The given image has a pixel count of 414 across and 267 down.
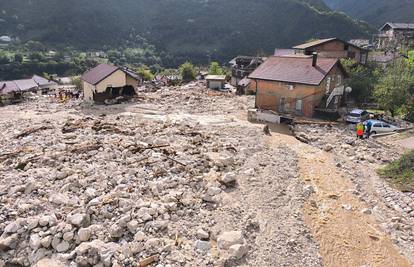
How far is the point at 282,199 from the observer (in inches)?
549

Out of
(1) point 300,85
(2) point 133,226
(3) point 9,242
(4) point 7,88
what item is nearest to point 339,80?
(1) point 300,85

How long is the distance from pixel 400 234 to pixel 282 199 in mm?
4355

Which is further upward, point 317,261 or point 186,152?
point 186,152

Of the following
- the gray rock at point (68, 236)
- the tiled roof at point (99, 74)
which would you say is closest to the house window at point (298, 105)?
the tiled roof at point (99, 74)

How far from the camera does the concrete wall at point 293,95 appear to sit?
2827 centimetres

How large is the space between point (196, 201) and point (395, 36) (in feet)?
244

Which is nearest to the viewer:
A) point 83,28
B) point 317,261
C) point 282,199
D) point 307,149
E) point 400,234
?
point 317,261

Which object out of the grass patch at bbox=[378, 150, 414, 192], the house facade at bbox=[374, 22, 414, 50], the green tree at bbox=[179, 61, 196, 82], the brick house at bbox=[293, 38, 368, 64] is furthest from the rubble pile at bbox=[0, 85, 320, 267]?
the house facade at bbox=[374, 22, 414, 50]

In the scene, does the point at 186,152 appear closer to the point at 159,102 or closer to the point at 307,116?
the point at 307,116

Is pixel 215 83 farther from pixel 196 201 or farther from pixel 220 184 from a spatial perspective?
pixel 196 201

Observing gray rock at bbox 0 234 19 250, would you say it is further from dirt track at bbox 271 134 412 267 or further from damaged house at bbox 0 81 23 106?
damaged house at bbox 0 81 23 106

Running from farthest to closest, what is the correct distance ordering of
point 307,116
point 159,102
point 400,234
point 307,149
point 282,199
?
1. point 159,102
2. point 307,116
3. point 307,149
4. point 282,199
5. point 400,234

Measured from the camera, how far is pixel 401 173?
16.9m

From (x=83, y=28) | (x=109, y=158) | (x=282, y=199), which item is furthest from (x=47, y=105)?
(x=83, y=28)
